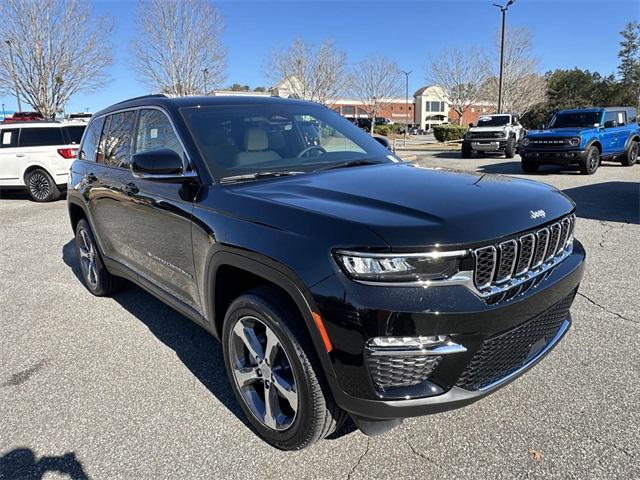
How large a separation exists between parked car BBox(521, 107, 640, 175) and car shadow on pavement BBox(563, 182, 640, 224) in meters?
1.67

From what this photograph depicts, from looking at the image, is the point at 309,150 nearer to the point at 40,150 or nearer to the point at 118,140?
the point at 118,140

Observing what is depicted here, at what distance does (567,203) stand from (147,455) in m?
2.68

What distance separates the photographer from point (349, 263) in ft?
6.58

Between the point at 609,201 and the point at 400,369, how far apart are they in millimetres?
9573

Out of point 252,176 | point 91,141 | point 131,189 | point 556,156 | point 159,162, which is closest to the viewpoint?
point 159,162

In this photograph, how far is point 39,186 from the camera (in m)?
11.9

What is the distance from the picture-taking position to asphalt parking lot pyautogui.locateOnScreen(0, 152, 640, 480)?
2.42 meters

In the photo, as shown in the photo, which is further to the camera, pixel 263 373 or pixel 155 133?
pixel 155 133

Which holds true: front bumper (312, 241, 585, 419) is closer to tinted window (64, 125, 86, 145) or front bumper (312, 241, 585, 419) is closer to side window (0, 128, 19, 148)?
tinted window (64, 125, 86, 145)

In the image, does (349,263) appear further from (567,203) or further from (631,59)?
(631,59)

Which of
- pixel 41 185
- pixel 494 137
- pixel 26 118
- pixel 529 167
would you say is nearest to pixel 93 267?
pixel 41 185

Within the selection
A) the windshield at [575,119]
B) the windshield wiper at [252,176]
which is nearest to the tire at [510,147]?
the windshield at [575,119]

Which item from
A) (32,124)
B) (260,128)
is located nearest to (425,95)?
(32,124)

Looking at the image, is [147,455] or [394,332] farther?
[147,455]
